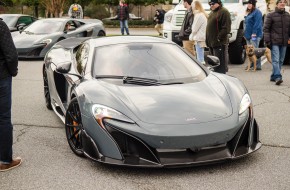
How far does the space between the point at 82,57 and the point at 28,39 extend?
849 centimetres

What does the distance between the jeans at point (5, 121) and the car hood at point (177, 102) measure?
1.02m

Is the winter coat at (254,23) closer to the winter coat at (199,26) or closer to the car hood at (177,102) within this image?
the winter coat at (199,26)

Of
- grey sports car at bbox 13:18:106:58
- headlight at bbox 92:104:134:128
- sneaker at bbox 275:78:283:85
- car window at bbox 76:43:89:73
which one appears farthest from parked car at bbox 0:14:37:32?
headlight at bbox 92:104:134:128

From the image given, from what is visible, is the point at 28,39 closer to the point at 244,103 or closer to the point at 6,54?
the point at 6,54

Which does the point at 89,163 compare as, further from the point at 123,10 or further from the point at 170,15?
the point at 123,10

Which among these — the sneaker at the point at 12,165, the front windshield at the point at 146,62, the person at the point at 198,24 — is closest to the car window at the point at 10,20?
the person at the point at 198,24

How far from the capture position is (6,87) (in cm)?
443

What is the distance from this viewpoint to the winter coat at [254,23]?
1084 centimetres

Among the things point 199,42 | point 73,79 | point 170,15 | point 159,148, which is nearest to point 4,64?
point 73,79

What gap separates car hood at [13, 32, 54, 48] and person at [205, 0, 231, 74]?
6.37m

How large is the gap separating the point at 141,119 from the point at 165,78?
105 centimetres

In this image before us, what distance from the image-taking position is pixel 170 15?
12820 millimetres

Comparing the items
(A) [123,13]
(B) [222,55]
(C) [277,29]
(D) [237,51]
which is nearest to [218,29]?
(B) [222,55]

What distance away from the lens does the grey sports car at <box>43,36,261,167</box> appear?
4.21 meters
